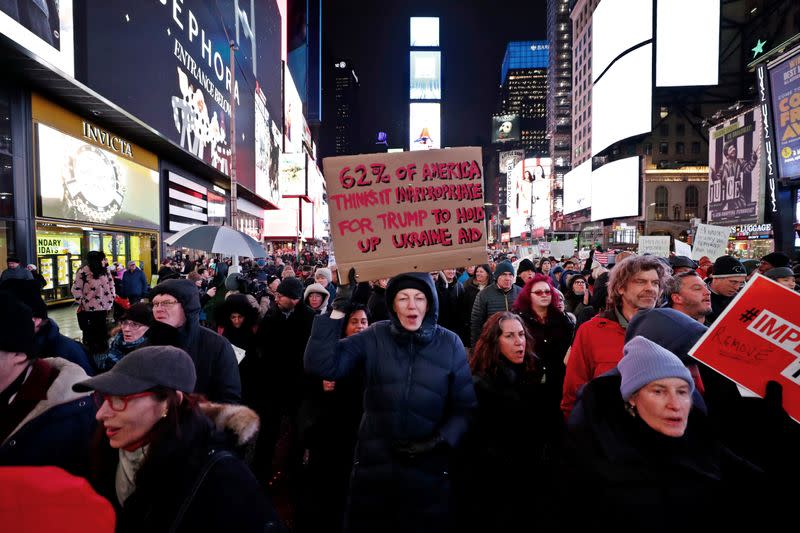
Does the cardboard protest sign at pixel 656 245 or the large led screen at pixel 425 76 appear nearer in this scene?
the cardboard protest sign at pixel 656 245

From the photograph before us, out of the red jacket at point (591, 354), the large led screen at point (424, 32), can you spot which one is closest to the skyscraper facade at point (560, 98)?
the large led screen at point (424, 32)

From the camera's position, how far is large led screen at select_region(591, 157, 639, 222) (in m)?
51.3

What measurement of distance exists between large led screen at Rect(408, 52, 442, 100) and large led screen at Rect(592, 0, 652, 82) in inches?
2225

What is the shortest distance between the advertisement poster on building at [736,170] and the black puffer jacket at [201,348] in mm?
38063

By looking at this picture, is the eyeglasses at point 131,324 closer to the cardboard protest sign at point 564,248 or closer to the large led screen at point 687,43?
the cardboard protest sign at point 564,248

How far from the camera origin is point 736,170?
32.9m

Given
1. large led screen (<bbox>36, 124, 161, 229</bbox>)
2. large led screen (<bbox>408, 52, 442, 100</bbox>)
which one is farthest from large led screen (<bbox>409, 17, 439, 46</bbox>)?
large led screen (<bbox>36, 124, 161, 229</bbox>)

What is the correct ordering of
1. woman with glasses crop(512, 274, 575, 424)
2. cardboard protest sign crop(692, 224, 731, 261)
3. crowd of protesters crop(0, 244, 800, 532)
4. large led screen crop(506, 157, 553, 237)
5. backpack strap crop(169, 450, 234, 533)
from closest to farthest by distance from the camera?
backpack strap crop(169, 450, 234, 533) → crowd of protesters crop(0, 244, 800, 532) → woman with glasses crop(512, 274, 575, 424) → cardboard protest sign crop(692, 224, 731, 261) → large led screen crop(506, 157, 553, 237)

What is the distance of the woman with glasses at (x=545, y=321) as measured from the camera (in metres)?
4.30

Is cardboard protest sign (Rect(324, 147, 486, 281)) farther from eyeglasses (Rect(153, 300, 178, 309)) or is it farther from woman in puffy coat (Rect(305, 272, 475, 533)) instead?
eyeglasses (Rect(153, 300, 178, 309))

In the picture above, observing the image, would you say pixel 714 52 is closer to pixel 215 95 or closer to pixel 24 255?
pixel 215 95

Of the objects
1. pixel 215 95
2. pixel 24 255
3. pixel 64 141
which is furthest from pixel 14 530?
pixel 215 95

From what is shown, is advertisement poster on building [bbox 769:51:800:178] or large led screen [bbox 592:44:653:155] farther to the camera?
large led screen [bbox 592:44:653:155]

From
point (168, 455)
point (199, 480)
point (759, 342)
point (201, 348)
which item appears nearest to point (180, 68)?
point (201, 348)
